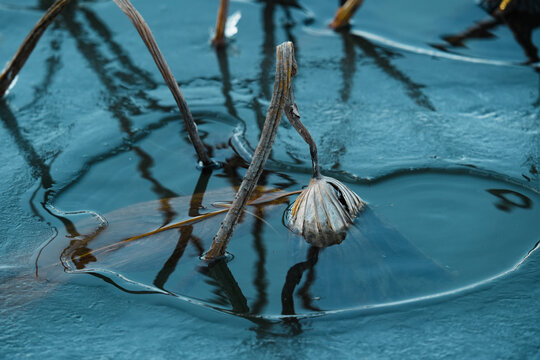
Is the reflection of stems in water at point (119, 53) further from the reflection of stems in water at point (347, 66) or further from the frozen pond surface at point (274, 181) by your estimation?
the reflection of stems in water at point (347, 66)

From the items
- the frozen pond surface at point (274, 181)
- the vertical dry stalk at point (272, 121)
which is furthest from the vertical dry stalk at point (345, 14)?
the vertical dry stalk at point (272, 121)

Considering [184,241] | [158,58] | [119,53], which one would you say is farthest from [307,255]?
[119,53]

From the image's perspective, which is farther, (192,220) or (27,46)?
(27,46)

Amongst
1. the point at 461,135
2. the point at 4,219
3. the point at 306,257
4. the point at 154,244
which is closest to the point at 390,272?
the point at 306,257

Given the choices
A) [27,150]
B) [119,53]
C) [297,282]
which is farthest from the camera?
[119,53]

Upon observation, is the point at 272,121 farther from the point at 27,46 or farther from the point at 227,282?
the point at 27,46

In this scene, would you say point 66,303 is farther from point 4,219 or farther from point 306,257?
point 306,257
